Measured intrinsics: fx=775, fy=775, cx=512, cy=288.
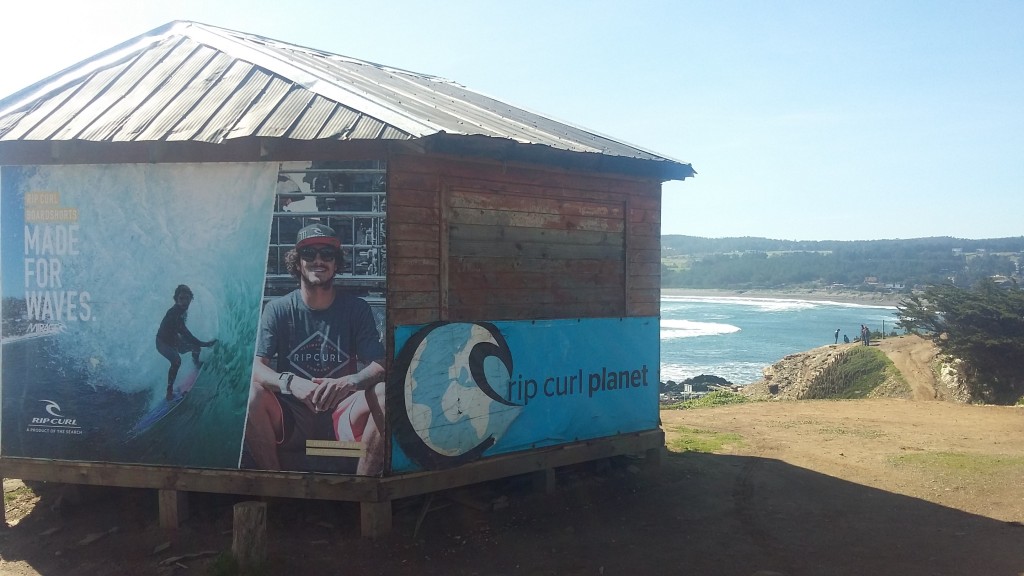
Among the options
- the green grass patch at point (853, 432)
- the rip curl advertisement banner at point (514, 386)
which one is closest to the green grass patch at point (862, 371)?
the green grass patch at point (853, 432)

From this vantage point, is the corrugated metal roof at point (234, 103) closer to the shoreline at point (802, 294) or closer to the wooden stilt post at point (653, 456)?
the wooden stilt post at point (653, 456)

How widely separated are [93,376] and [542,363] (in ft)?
15.8

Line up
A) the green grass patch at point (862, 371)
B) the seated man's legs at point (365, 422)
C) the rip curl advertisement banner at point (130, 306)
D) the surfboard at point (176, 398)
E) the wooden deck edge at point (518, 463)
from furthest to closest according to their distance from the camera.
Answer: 1. the green grass patch at point (862, 371)
2. the surfboard at point (176, 398)
3. the rip curl advertisement banner at point (130, 306)
4. the wooden deck edge at point (518, 463)
5. the seated man's legs at point (365, 422)

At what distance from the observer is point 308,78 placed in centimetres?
861

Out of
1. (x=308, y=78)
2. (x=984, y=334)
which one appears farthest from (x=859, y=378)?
(x=308, y=78)

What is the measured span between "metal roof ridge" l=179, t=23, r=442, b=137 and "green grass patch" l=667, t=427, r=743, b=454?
7183 mm

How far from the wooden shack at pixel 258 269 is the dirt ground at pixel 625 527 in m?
0.45

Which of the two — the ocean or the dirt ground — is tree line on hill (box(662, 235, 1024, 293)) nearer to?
the ocean

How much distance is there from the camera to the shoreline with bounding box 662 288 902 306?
143125 millimetres

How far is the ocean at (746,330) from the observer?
56.8m

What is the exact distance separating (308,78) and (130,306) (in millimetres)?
3088

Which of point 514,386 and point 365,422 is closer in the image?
point 365,422

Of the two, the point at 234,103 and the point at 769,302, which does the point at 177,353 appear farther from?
the point at 769,302

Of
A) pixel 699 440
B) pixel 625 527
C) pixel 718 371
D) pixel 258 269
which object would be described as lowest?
pixel 718 371
